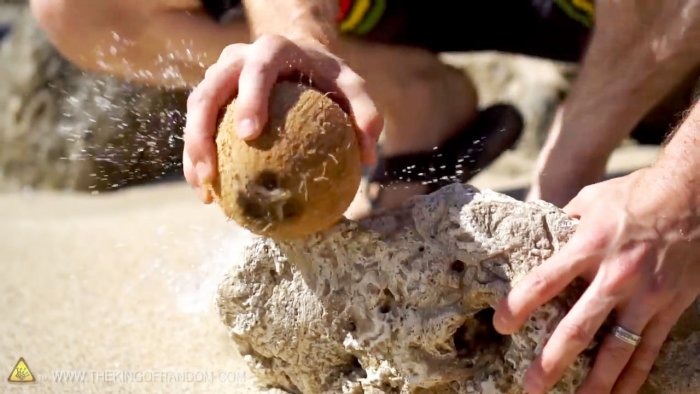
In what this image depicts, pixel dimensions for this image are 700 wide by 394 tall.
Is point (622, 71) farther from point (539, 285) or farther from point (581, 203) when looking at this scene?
point (539, 285)

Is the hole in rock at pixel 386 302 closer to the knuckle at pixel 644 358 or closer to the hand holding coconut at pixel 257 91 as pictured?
the hand holding coconut at pixel 257 91

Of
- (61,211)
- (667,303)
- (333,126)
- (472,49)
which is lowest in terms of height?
(61,211)

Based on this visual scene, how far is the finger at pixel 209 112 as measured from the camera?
1382 mm

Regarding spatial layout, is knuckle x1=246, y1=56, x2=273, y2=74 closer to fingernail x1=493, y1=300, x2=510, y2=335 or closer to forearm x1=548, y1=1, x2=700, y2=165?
fingernail x1=493, y1=300, x2=510, y2=335

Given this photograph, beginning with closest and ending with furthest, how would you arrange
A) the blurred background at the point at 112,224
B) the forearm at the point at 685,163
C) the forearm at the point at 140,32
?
the forearm at the point at 685,163
the blurred background at the point at 112,224
the forearm at the point at 140,32

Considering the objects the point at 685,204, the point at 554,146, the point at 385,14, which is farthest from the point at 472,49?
the point at 685,204

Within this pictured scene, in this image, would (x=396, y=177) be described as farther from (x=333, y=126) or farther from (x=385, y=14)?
(x=333, y=126)

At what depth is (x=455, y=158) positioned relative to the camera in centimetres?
261

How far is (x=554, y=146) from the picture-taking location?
2.09 meters

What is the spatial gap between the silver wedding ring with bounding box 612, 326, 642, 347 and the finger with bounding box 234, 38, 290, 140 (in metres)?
0.67

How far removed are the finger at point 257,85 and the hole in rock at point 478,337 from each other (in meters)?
0.51

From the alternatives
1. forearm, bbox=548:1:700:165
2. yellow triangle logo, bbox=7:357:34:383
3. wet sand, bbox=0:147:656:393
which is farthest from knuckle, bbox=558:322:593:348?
yellow triangle logo, bbox=7:357:34:383

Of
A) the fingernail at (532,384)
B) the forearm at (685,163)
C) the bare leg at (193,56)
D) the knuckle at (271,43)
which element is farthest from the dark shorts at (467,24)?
the fingernail at (532,384)

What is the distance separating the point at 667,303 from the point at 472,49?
1.63 meters
